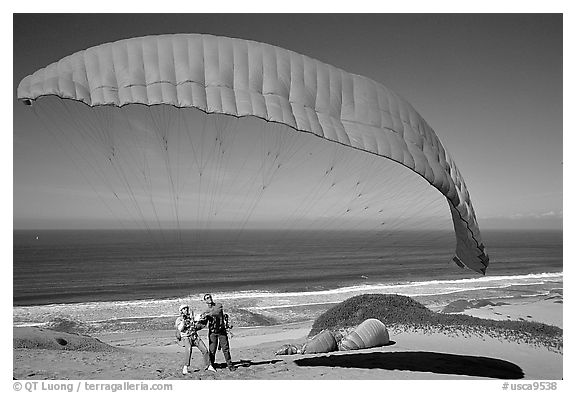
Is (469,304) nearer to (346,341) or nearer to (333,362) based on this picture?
(346,341)

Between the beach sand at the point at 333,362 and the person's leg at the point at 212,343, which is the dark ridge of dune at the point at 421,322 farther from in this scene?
the person's leg at the point at 212,343

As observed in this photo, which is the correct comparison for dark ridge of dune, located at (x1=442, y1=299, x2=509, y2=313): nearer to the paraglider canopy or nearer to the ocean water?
the ocean water

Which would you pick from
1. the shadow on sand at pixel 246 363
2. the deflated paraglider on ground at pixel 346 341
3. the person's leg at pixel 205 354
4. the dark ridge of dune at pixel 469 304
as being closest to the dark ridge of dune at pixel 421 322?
the deflated paraglider on ground at pixel 346 341

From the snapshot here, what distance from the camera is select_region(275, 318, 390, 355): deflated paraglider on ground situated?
6.08 metres

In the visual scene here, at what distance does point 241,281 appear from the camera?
16.2 meters

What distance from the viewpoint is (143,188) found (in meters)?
8.77

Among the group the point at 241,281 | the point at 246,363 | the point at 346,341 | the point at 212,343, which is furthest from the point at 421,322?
the point at 241,281

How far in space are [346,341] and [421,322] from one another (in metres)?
1.59

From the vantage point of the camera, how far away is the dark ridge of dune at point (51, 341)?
635 centimetres

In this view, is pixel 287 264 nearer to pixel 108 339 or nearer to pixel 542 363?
pixel 108 339

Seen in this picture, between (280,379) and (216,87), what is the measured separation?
2508 mm

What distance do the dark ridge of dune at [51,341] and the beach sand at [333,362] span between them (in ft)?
0.04

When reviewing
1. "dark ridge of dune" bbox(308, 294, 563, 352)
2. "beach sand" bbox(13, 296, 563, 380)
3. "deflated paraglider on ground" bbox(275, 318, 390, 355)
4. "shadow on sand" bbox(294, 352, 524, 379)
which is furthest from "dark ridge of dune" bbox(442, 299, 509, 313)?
"shadow on sand" bbox(294, 352, 524, 379)
